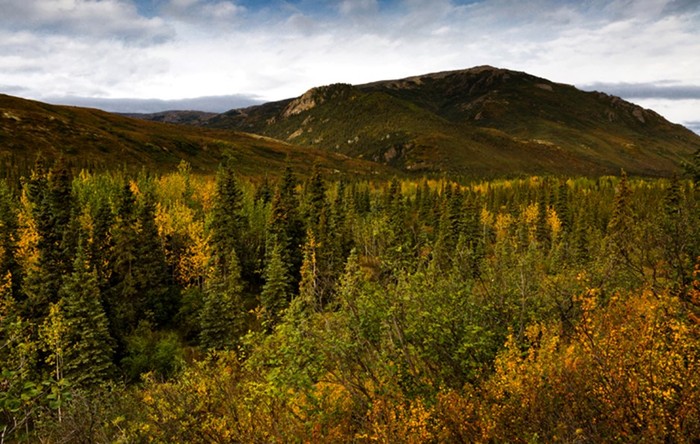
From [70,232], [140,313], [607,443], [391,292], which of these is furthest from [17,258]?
[607,443]

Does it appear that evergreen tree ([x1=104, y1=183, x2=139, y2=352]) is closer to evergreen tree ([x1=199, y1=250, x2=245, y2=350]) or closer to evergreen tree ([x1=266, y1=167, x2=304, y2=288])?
evergreen tree ([x1=199, y1=250, x2=245, y2=350])

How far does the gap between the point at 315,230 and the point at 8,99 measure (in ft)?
648

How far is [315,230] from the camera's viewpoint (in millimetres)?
65125

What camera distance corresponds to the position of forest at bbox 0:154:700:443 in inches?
463

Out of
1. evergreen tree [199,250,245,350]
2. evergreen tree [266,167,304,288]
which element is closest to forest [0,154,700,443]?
evergreen tree [199,250,245,350]

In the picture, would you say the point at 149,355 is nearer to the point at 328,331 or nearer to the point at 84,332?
the point at 84,332

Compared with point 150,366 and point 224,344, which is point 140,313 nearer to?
point 150,366

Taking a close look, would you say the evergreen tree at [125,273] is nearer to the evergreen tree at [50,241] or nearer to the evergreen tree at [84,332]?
the evergreen tree at [50,241]

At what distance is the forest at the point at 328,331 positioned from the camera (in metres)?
11.8

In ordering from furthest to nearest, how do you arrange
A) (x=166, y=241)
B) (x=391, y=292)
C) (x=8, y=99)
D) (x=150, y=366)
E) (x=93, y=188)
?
(x=8, y=99)
(x=93, y=188)
(x=166, y=241)
(x=150, y=366)
(x=391, y=292)

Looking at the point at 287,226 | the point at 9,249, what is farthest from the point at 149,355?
the point at 287,226

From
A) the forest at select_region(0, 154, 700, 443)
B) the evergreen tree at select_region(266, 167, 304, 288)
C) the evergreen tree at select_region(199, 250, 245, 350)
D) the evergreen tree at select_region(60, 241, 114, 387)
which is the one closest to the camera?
the forest at select_region(0, 154, 700, 443)

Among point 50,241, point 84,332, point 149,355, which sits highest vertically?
point 50,241

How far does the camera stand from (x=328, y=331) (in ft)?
50.3
